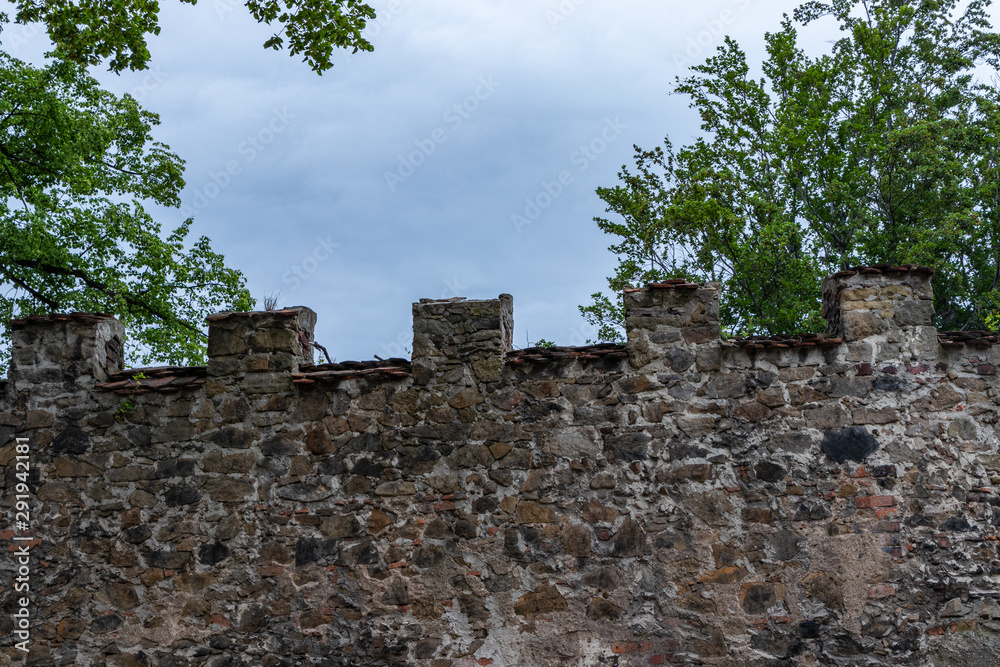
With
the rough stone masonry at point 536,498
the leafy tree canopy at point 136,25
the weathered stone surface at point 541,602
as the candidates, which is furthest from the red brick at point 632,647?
the leafy tree canopy at point 136,25

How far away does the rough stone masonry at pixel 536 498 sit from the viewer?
647 cm

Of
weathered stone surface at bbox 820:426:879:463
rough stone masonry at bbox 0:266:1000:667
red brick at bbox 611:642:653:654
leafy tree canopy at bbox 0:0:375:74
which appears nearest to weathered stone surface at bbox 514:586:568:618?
rough stone masonry at bbox 0:266:1000:667

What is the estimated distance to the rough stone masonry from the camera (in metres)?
6.47

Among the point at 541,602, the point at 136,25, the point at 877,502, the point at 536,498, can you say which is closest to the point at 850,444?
the point at 877,502

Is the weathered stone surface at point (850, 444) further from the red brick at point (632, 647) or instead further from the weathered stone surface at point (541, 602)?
the weathered stone surface at point (541, 602)

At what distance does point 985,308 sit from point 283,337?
11906mm

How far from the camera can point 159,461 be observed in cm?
726

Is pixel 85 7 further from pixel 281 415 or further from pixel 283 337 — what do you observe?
pixel 281 415

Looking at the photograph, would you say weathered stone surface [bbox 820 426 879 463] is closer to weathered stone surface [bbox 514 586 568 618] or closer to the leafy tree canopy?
weathered stone surface [bbox 514 586 568 618]

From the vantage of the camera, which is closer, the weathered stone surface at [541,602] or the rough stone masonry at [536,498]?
the rough stone masonry at [536,498]

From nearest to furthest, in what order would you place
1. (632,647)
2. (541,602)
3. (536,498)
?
1. (632,647)
2. (541,602)
3. (536,498)

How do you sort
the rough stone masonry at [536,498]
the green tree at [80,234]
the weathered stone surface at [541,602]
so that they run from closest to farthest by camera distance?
the rough stone masonry at [536,498] < the weathered stone surface at [541,602] < the green tree at [80,234]

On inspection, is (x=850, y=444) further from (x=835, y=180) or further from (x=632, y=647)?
(x=835, y=180)

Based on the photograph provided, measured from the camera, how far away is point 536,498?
6789 millimetres
